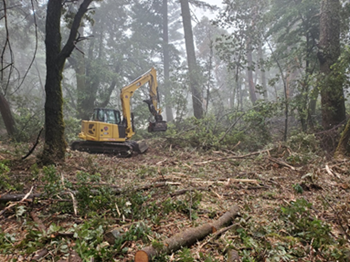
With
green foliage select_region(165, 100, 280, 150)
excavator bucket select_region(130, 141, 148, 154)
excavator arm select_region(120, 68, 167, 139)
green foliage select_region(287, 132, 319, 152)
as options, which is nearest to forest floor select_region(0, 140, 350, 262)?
green foliage select_region(287, 132, 319, 152)

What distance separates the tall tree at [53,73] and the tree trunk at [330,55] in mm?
8245

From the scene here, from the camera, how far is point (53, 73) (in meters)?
5.81

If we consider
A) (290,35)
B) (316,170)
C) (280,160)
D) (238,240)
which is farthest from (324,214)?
(290,35)

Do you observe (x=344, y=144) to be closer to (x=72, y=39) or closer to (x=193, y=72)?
(x=72, y=39)

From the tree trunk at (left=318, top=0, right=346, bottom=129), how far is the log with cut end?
6.97 meters

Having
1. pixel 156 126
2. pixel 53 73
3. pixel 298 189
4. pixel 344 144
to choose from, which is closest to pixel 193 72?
pixel 156 126

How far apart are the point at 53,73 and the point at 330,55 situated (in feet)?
30.7

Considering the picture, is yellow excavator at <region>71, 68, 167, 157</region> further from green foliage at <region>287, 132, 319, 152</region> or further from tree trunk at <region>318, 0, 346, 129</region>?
tree trunk at <region>318, 0, 346, 129</region>

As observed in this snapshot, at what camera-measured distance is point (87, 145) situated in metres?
10.5

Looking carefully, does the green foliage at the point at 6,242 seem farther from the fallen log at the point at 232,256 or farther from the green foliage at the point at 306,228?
the green foliage at the point at 306,228

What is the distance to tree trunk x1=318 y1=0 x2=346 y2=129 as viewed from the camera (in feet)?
26.9

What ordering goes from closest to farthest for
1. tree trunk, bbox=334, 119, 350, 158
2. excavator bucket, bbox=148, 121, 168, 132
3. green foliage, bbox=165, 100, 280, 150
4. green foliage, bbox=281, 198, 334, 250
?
green foliage, bbox=281, 198, 334, 250, tree trunk, bbox=334, 119, 350, 158, green foliage, bbox=165, 100, 280, 150, excavator bucket, bbox=148, 121, 168, 132

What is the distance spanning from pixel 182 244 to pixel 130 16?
87.3 ft

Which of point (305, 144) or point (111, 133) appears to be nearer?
point (305, 144)
